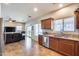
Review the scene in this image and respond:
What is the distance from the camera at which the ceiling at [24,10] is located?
9.89 feet

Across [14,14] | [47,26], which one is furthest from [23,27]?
[47,26]

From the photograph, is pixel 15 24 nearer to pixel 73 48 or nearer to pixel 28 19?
pixel 28 19

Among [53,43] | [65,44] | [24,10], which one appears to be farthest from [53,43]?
[24,10]

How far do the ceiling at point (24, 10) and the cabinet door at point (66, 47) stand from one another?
3.88 feet

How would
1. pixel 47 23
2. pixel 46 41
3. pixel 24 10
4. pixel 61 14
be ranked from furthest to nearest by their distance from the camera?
pixel 46 41
pixel 61 14
pixel 47 23
pixel 24 10

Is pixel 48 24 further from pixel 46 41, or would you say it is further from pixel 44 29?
pixel 46 41

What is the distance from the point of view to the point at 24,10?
337cm

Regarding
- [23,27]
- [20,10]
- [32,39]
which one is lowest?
[32,39]

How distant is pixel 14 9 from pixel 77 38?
2156 mm

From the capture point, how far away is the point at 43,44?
381 cm

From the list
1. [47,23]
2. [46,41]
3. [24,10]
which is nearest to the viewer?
[24,10]

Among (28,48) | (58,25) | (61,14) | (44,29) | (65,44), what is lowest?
(28,48)

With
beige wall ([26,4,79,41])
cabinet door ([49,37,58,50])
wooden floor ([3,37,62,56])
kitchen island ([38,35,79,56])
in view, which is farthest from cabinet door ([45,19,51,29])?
wooden floor ([3,37,62,56])

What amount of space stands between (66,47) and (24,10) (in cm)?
187
